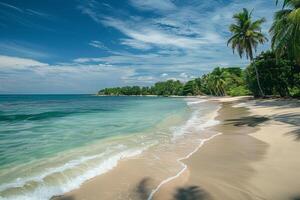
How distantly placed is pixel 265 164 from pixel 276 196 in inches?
93.1

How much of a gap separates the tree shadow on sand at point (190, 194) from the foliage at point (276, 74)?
97.4 feet

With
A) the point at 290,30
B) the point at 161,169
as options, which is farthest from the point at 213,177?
the point at 290,30

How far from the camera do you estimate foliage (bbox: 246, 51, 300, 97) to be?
32.9 metres

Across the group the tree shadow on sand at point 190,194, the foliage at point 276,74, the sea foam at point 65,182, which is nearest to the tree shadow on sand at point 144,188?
the tree shadow on sand at point 190,194

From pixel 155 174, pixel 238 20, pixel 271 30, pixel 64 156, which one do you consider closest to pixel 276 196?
pixel 155 174

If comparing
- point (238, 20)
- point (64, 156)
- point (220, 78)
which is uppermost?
point (238, 20)

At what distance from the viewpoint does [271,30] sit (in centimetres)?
2869

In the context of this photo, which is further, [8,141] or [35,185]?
[8,141]

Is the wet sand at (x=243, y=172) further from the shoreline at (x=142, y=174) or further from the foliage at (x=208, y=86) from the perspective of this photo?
the foliage at (x=208, y=86)

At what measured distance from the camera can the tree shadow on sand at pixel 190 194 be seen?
5402 millimetres

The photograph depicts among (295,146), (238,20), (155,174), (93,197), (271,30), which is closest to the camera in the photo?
(93,197)

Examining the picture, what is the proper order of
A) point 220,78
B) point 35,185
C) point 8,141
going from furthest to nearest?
point 220,78 → point 8,141 → point 35,185

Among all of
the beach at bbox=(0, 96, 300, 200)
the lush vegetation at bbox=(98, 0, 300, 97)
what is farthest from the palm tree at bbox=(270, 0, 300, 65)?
the beach at bbox=(0, 96, 300, 200)

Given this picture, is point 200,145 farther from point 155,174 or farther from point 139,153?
point 155,174
